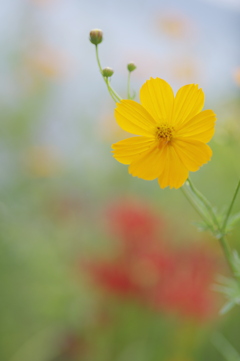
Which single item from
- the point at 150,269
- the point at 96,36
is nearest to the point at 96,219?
the point at 150,269

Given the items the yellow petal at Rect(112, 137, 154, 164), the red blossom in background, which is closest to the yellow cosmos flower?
the yellow petal at Rect(112, 137, 154, 164)

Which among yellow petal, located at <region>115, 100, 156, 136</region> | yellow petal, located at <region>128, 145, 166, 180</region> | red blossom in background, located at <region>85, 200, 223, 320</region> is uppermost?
yellow petal, located at <region>115, 100, 156, 136</region>

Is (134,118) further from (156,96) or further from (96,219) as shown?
(96,219)

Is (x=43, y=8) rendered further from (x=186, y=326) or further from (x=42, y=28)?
(x=186, y=326)

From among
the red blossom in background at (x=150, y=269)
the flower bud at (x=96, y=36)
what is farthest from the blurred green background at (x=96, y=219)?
the flower bud at (x=96, y=36)

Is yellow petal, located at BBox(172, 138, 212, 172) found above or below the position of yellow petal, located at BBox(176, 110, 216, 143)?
below

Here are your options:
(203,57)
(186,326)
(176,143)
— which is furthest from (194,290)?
(203,57)

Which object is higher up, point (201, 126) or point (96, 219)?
point (96, 219)

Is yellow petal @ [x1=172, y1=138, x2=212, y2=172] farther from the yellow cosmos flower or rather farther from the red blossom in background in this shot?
the red blossom in background

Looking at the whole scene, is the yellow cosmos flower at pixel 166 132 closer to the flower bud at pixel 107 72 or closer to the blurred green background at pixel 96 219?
the flower bud at pixel 107 72
